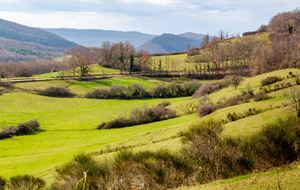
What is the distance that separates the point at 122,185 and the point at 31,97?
73.3 m

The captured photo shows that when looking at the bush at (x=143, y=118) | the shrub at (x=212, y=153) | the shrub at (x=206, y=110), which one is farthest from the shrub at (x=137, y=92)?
the shrub at (x=212, y=153)

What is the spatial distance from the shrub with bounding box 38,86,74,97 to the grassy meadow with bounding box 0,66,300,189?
3.60m

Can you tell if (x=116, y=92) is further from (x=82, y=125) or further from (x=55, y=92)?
(x=82, y=125)

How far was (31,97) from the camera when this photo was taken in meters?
75.4

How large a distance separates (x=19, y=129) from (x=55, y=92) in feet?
123

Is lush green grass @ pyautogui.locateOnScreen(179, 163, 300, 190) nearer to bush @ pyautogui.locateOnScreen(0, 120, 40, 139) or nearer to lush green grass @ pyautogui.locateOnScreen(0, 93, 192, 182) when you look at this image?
lush green grass @ pyautogui.locateOnScreen(0, 93, 192, 182)

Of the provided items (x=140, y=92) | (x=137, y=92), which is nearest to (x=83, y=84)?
(x=137, y=92)

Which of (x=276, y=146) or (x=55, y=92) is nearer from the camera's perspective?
(x=276, y=146)

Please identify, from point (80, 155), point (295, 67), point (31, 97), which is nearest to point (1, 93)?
point (31, 97)

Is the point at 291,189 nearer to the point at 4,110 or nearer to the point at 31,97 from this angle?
the point at 4,110

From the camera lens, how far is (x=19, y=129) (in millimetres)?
46625

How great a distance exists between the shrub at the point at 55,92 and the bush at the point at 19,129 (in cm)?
3371

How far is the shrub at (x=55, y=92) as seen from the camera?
81.4 meters

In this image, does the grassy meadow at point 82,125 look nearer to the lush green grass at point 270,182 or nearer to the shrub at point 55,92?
the lush green grass at point 270,182
